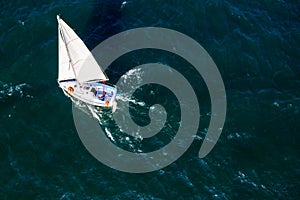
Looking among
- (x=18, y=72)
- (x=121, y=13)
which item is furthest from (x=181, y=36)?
(x=18, y=72)

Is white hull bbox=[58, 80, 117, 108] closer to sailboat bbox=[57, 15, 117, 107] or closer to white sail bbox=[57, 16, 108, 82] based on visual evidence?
sailboat bbox=[57, 15, 117, 107]

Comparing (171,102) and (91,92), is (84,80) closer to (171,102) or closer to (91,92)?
(91,92)

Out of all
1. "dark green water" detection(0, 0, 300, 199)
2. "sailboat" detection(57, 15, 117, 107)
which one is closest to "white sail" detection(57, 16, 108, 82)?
"sailboat" detection(57, 15, 117, 107)

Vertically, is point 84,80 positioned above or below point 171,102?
above

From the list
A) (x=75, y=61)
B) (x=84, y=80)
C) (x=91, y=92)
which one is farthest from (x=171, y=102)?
(x=75, y=61)

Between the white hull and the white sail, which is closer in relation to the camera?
the white sail

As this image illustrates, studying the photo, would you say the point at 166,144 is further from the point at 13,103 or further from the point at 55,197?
the point at 13,103

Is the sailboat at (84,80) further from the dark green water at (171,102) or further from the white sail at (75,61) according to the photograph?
the dark green water at (171,102)
